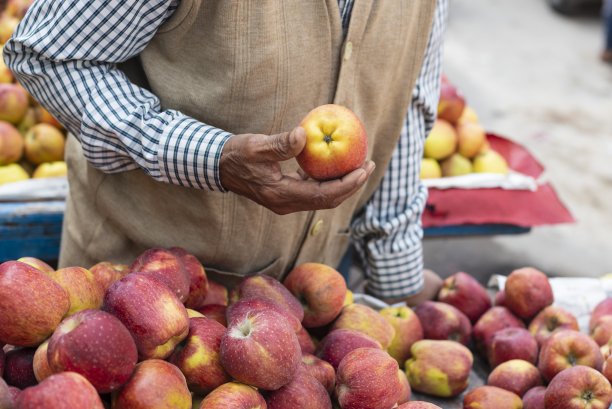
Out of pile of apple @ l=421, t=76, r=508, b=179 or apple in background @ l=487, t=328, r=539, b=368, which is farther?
pile of apple @ l=421, t=76, r=508, b=179

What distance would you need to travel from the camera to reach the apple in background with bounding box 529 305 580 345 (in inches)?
80.8

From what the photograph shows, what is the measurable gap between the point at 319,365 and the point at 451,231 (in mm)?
1906

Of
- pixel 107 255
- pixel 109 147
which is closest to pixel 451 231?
pixel 107 255

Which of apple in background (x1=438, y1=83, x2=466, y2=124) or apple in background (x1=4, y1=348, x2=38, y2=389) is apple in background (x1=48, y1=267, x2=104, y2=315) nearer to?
apple in background (x1=4, y1=348, x2=38, y2=389)

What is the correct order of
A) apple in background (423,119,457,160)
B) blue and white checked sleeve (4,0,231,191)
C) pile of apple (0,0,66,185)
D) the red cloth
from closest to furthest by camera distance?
1. blue and white checked sleeve (4,0,231,191)
2. pile of apple (0,0,66,185)
3. the red cloth
4. apple in background (423,119,457,160)

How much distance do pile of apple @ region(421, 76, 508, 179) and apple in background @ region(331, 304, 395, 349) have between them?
179cm

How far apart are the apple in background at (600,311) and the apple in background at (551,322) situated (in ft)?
0.21

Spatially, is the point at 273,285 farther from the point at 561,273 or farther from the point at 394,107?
the point at 561,273

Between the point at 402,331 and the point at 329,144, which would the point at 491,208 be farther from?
the point at 329,144

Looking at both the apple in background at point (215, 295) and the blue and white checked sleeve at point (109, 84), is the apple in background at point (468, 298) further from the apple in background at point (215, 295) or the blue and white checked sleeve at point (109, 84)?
the blue and white checked sleeve at point (109, 84)

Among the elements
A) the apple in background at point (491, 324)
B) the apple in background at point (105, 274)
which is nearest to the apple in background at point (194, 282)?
the apple in background at point (105, 274)

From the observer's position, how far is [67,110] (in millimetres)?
1616

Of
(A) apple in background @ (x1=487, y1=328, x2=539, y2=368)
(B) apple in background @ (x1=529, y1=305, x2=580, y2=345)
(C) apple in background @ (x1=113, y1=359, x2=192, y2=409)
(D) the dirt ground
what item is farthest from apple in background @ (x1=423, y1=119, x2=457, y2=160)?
(C) apple in background @ (x1=113, y1=359, x2=192, y2=409)

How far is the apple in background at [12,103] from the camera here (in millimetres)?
2941
